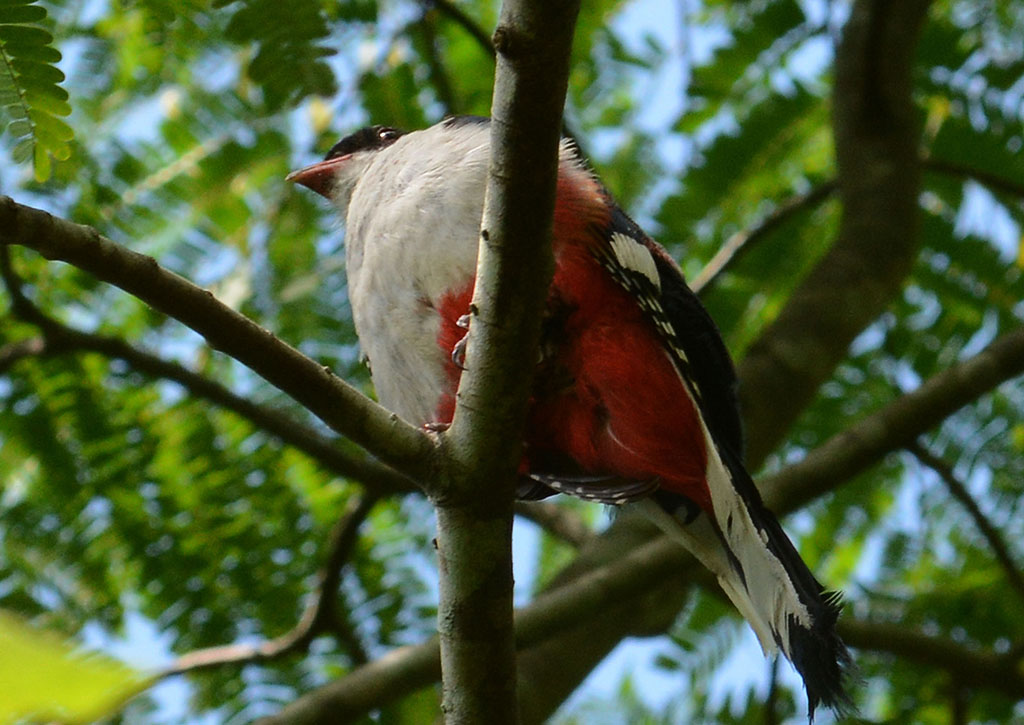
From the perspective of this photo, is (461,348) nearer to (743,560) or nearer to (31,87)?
(743,560)

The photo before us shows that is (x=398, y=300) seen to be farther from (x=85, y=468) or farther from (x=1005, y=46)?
(x=1005, y=46)

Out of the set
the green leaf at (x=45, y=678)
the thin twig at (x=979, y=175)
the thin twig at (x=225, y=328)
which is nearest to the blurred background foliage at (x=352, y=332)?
the thin twig at (x=979, y=175)

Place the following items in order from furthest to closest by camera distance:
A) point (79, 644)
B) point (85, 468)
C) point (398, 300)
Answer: point (85, 468), point (398, 300), point (79, 644)

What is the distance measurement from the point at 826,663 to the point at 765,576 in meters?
0.27

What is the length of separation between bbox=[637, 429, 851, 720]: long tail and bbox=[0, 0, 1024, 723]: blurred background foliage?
1.22m

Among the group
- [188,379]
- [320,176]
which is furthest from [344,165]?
[188,379]

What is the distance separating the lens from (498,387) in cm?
221

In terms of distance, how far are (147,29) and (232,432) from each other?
148 cm

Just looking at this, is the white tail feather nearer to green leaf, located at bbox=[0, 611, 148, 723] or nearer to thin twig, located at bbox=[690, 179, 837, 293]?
thin twig, located at bbox=[690, 179, 837, 293]

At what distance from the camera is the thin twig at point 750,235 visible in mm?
4648

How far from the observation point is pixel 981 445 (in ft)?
15.0

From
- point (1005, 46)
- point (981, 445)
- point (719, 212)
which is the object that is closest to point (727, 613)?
point (981, 445)

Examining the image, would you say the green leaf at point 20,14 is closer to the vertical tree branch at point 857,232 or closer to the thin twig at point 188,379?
the thin twig at point 188,379

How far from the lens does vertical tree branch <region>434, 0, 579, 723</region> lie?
1952mm
